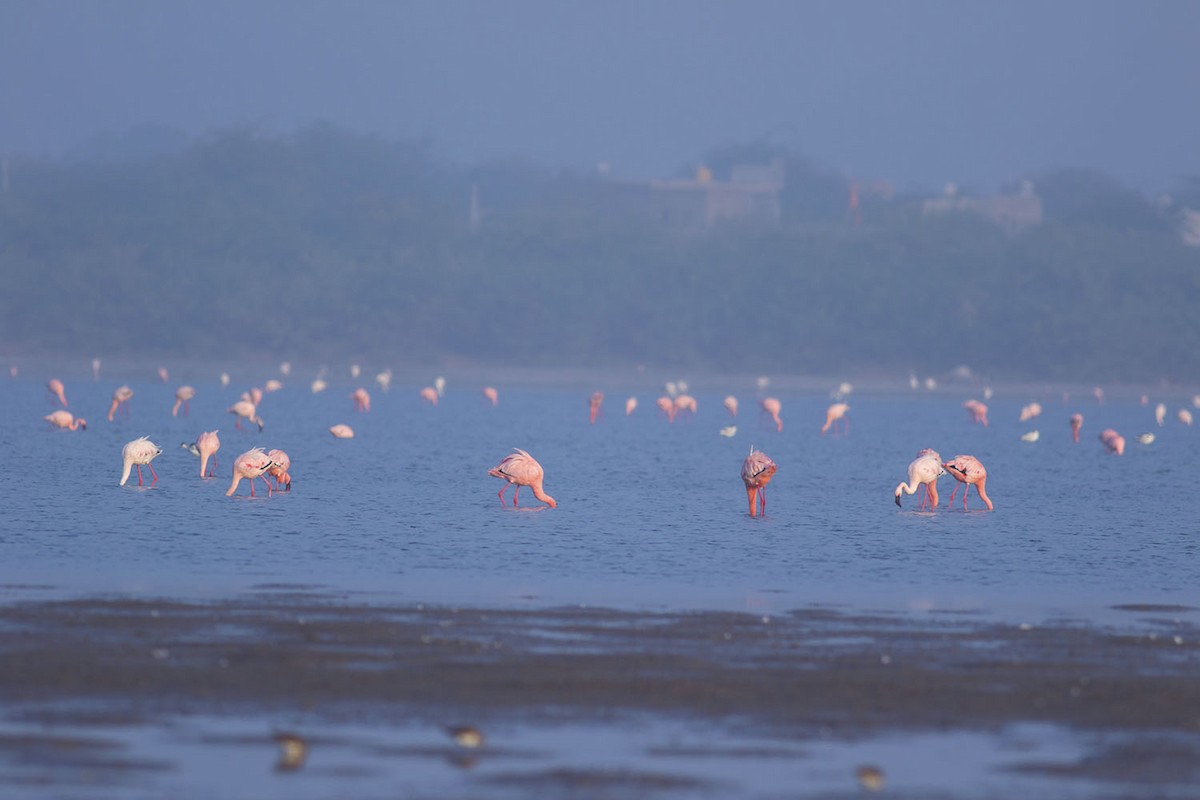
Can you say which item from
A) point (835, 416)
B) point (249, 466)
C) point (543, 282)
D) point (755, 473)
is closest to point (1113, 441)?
point (835, 416)

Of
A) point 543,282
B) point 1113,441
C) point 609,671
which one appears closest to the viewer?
point 609,671

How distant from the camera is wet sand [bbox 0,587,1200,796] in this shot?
450 inches

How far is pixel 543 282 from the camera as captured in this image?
362 ft

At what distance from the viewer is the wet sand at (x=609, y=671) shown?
1144cm

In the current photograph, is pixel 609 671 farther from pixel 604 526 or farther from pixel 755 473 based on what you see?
pixel 755 473

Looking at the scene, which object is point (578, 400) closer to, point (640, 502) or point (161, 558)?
point (640, 502)

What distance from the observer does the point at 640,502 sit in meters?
28.2

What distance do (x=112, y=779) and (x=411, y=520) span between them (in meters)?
14.4

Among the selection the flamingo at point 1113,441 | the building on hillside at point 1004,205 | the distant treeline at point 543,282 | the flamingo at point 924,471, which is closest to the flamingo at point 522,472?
the flamingo at point 924,471

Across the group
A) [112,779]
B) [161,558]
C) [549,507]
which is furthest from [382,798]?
[549,507]

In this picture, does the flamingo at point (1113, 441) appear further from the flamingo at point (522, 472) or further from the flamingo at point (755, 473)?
the flamingo at point (522, 472)

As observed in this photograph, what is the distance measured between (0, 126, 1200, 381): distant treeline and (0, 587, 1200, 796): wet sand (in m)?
86.2

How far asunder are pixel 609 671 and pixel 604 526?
11089mm

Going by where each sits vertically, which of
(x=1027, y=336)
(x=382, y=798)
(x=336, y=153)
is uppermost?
(x=336, y=153)
